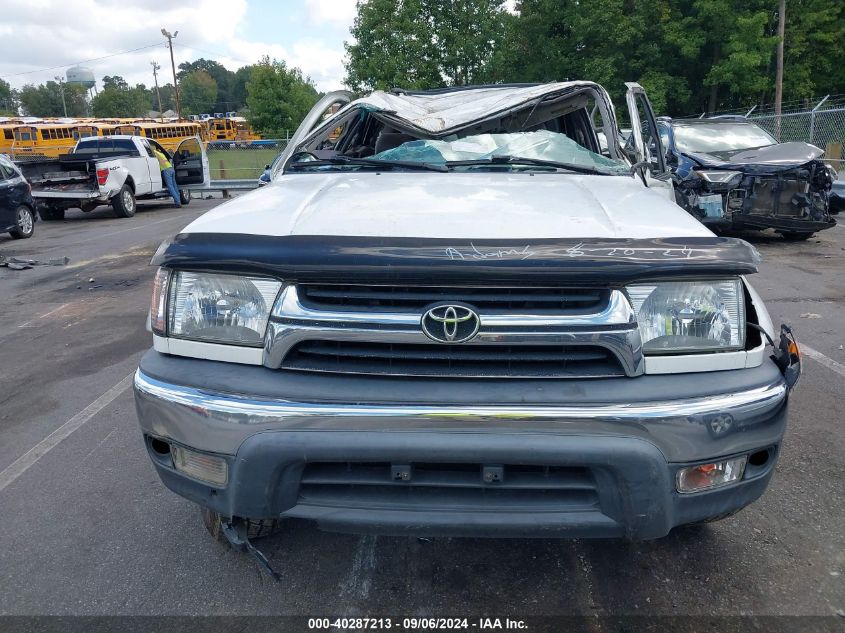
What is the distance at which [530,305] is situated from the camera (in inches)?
77.3

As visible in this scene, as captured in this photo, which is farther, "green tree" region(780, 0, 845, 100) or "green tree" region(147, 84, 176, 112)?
"green tree" region(147, 84, 176, 112)

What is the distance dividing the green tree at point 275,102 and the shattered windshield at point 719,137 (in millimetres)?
37580

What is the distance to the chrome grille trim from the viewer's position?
192 centimetres

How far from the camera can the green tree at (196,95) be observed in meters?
109

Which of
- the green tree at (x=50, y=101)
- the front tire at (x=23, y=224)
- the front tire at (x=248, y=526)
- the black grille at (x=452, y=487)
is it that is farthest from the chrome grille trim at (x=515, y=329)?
the green tree at (x=50, y=101)

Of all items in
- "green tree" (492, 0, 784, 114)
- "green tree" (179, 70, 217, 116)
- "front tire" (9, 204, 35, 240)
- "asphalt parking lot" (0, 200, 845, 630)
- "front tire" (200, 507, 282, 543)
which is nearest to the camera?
"asphalt parking lot" (0, 200, 845, 630)

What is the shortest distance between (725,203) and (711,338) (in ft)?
26.5

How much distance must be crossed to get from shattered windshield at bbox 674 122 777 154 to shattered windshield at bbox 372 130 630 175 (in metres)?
7.58

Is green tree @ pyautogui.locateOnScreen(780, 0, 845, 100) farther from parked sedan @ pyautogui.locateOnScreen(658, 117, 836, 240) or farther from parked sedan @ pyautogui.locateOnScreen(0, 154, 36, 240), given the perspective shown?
parked sedan @ pyautogui.locateOnScreen(0, 154, 36, 240)

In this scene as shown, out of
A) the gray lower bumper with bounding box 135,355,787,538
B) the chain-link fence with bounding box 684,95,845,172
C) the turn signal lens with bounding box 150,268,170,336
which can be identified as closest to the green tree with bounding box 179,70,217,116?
the chain-link fence with bounding box 684,95,845,172

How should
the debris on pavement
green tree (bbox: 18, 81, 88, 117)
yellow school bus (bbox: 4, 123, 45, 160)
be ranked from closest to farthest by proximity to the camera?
1. the debris on pavement
2. yellow school bus (bbox: 4, 123, 45, 160)
3. green tree (bbox: 18, 81, 88, 117)

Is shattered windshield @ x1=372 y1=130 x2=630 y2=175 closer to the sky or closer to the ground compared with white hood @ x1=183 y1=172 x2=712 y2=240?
closer to the sky

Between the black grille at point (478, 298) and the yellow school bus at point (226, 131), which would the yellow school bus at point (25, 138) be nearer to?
the yellow school bus at point (226, 131)

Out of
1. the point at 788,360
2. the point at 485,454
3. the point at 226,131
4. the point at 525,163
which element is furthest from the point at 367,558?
the point at 226,131
